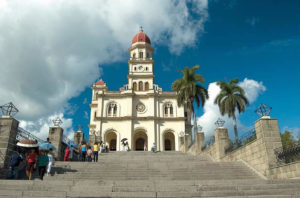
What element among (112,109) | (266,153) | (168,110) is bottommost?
(266,153)

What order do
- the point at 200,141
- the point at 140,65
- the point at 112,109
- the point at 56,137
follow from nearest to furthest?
the point at 56,137 → the point at 200,141 → the point at 112,109 → the point at 140,65

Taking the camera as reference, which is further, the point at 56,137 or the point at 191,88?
the point at 191,88

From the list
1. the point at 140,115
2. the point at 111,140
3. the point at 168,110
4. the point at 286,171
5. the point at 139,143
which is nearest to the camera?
the point at 286,171

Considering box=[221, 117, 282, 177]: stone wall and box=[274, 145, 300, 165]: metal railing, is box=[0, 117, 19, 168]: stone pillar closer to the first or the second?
box=[221, 117, 282, 177]: stone wall

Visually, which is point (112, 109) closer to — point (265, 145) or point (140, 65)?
point (140, 65)

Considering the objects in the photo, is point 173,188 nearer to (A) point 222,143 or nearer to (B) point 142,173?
(B) point 142,173

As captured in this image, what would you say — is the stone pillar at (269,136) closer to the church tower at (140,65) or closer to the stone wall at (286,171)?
the stone wall at (286,171)

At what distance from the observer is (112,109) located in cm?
3834

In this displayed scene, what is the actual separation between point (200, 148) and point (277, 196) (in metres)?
14.2

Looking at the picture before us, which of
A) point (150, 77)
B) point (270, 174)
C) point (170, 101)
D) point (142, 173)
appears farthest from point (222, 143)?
point (150, 77)

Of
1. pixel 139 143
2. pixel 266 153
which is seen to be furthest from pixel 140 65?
pixel 266 153

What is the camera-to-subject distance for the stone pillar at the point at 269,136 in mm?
10955

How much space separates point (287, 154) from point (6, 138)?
12.8 meters

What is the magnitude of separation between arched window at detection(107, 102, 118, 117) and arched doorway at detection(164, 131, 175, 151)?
9.21 metres
